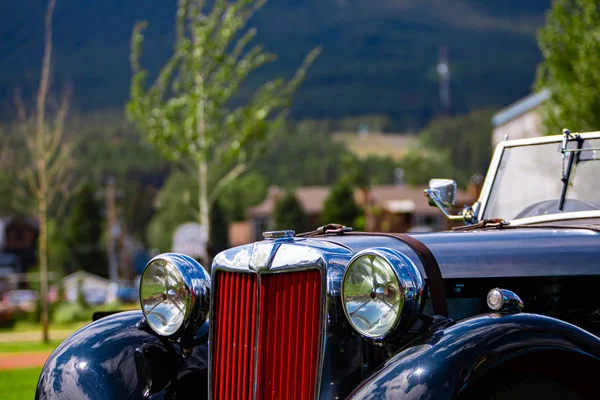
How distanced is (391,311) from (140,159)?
136750mm

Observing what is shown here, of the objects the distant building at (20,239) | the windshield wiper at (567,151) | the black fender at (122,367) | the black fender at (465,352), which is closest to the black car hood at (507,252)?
the black fender at (465,352)

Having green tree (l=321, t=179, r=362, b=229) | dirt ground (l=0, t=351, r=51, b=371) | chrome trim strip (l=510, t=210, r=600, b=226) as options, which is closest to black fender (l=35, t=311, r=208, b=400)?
chrome trim strip (l=510, t=210, r=600, b=226)

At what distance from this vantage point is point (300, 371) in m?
3.49

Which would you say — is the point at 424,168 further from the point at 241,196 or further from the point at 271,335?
the point at 271,335

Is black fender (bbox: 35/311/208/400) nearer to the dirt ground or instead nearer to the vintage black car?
the vintage black car

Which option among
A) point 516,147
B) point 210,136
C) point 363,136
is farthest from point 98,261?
point 363,136

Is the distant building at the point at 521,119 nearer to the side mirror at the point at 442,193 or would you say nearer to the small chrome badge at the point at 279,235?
the side mirror at the point at 442,193

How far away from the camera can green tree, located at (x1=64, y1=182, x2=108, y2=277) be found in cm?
6975

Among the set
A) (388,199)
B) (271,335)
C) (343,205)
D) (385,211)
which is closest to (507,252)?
(271,335)

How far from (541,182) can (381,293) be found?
2.11 m

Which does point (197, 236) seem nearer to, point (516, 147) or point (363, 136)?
point (516, 147)

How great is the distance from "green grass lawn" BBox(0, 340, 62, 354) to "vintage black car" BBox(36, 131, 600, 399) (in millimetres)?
11053

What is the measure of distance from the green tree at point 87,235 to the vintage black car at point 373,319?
66.3 meters

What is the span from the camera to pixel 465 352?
10.1 feet
